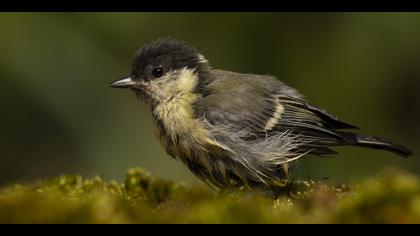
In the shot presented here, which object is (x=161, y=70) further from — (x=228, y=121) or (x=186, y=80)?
(x=228, y=121)

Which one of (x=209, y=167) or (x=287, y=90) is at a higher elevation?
(x=287, y=90)

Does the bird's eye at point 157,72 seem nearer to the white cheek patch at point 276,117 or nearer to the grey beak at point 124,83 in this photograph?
the grey beak at point 124,83

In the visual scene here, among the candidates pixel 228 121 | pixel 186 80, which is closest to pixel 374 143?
pixel 228 121

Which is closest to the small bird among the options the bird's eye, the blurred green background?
the bird's eye

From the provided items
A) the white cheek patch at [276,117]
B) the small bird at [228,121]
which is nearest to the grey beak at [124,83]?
the small bird at [228,121]
